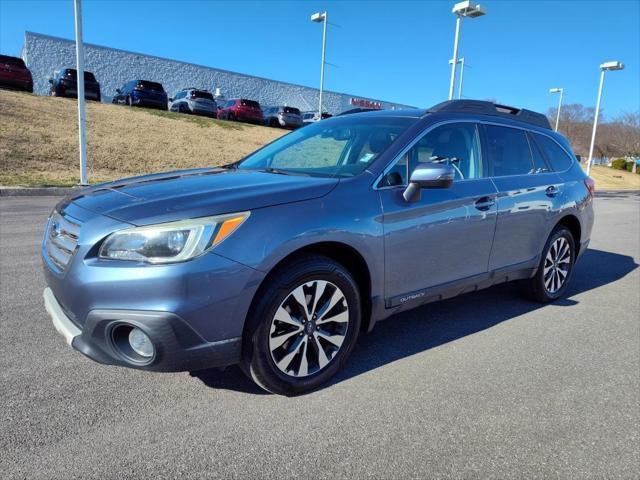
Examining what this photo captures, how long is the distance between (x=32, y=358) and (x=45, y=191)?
974cm

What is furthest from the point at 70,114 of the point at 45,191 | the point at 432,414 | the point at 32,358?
the point at 432,414

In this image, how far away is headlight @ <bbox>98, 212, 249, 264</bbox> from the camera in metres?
2.42

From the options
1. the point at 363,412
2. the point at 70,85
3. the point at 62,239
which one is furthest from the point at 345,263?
the point at 70,85

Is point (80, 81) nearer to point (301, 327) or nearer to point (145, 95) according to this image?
point (301, 327)

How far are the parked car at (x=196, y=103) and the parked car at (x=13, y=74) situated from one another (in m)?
8.10

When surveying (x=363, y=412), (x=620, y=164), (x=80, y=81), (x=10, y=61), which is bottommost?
(x=363, y=412)

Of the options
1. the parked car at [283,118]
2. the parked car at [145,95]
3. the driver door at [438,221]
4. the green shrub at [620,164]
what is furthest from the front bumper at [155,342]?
the green shrub at [620,164]

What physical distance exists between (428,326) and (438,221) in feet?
3.64

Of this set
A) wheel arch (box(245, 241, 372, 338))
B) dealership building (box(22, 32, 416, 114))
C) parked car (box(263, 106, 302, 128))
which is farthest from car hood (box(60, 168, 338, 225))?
dealership building (box(22, 32, 416, 114))

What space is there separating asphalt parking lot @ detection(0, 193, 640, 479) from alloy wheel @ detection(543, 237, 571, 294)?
78 cm

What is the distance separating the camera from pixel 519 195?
4223 mm

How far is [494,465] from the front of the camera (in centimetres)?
236

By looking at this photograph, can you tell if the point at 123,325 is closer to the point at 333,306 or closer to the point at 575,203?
the point at 333,306

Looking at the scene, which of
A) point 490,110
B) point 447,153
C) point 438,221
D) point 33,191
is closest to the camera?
point 438,221
